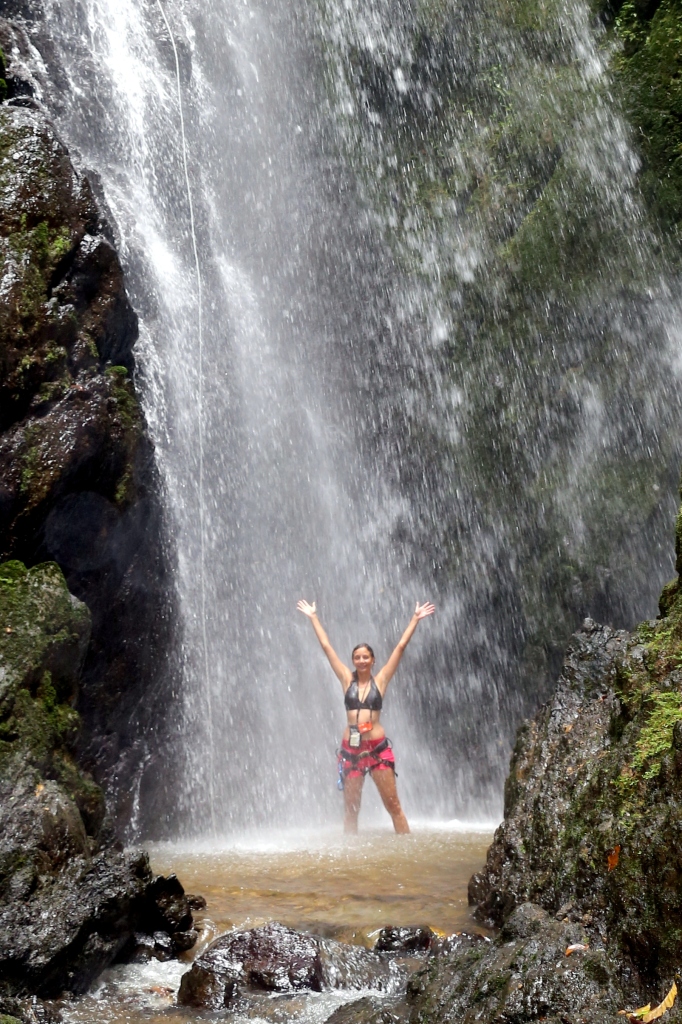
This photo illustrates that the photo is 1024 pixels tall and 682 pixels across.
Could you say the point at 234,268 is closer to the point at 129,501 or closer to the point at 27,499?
the point at 129,501

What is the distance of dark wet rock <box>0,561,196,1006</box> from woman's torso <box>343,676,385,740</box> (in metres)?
2.53

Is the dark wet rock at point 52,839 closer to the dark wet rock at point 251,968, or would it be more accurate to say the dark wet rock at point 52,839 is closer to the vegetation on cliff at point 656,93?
the dark wet rock at point 251,968

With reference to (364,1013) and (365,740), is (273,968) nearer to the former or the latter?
(364,1013)

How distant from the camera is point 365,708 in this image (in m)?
7.99

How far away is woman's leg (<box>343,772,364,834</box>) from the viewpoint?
8039 mm

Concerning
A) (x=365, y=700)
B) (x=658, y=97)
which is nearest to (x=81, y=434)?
(x=365, y=700)

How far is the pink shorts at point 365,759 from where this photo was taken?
314 inches

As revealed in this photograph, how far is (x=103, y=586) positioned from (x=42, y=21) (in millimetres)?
9480

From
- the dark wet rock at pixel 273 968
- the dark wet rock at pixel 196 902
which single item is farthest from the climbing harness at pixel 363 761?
the dark wet rock at pixel 273 968

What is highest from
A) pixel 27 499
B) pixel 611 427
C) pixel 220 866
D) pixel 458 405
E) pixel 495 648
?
pixel 458 405

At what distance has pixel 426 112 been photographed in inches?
598

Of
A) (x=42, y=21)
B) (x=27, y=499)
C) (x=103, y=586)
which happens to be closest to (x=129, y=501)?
(x=103, y=586)

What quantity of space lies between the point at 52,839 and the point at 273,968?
1.55 m

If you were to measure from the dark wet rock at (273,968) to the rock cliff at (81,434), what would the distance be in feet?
11.8
